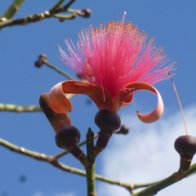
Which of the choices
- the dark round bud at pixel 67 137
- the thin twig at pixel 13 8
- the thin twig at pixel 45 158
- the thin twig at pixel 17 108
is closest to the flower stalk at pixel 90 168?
the dark round bud at pixel 67 137

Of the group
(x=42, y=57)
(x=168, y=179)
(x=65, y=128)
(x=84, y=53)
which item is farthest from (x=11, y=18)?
(x=168, y=179)

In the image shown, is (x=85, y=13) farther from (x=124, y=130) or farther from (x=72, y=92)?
(x=72, y=92)

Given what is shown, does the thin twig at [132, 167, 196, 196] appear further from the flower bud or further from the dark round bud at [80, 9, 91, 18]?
the dark round bud at [80, 9, 91, 18]

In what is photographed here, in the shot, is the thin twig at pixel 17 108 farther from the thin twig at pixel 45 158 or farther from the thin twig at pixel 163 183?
the thin twig at pixel 163 183

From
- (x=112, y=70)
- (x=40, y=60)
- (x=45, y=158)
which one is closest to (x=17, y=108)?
(x=45, y=158)

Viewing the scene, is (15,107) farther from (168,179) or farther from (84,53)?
(168,179)

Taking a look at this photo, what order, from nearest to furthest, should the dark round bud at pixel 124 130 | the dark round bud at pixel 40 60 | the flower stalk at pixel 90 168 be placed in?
1. the flower stalk at pixel 90 168
2. the dark round bud at pixel 124 130
3. the dark round bud at pixel 40 60
